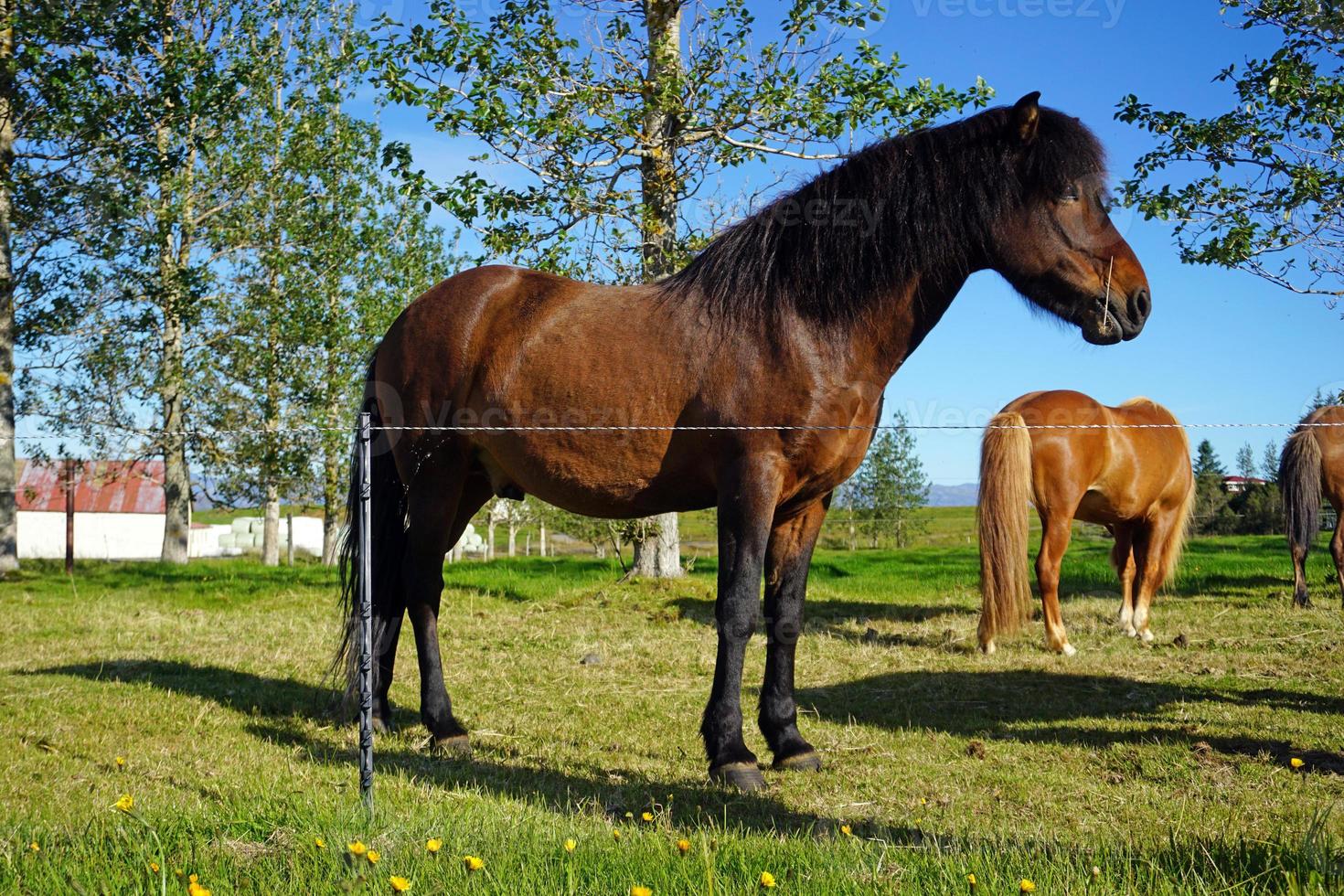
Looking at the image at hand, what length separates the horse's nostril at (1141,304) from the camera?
3.83 meters

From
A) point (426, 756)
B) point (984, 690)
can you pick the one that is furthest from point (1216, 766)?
point (426, 756)

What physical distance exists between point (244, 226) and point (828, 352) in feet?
58.0

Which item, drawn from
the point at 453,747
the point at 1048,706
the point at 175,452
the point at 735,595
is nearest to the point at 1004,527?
the point at 1048,706

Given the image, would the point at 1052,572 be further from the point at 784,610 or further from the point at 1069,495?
the point at 784,610

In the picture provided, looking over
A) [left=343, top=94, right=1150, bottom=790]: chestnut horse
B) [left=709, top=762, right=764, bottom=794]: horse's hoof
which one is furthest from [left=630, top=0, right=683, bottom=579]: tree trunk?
[left=709, top=762, right=764, bottom=794]: horse's hoof

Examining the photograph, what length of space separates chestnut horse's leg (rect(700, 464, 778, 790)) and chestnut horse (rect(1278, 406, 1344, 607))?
303 inches

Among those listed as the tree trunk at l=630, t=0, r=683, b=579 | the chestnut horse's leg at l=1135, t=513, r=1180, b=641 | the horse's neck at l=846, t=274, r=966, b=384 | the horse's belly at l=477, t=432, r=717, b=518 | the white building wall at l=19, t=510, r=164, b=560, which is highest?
the tree trunk at l=630, t=0, r=683, b=579

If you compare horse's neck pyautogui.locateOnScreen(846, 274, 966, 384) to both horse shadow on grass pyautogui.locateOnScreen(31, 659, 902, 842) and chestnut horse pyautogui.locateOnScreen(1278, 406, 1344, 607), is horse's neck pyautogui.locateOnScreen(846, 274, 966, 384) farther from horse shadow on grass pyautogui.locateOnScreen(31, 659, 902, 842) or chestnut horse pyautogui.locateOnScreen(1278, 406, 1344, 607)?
chestnut horse pyautogui.locateOnScreen(1278, 406, 1344, 607)

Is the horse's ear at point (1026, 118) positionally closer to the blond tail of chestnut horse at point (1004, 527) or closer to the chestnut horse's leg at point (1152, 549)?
the blond tail of chestnut horse at point (1004, 527)

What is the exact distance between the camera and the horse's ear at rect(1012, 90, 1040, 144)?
3936mm

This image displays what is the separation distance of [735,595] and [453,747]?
1.61 meters

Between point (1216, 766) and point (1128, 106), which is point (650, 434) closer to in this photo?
point (1216, 766)

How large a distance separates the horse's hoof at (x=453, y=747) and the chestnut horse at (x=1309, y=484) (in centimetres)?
833

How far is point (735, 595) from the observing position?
13.3ft
